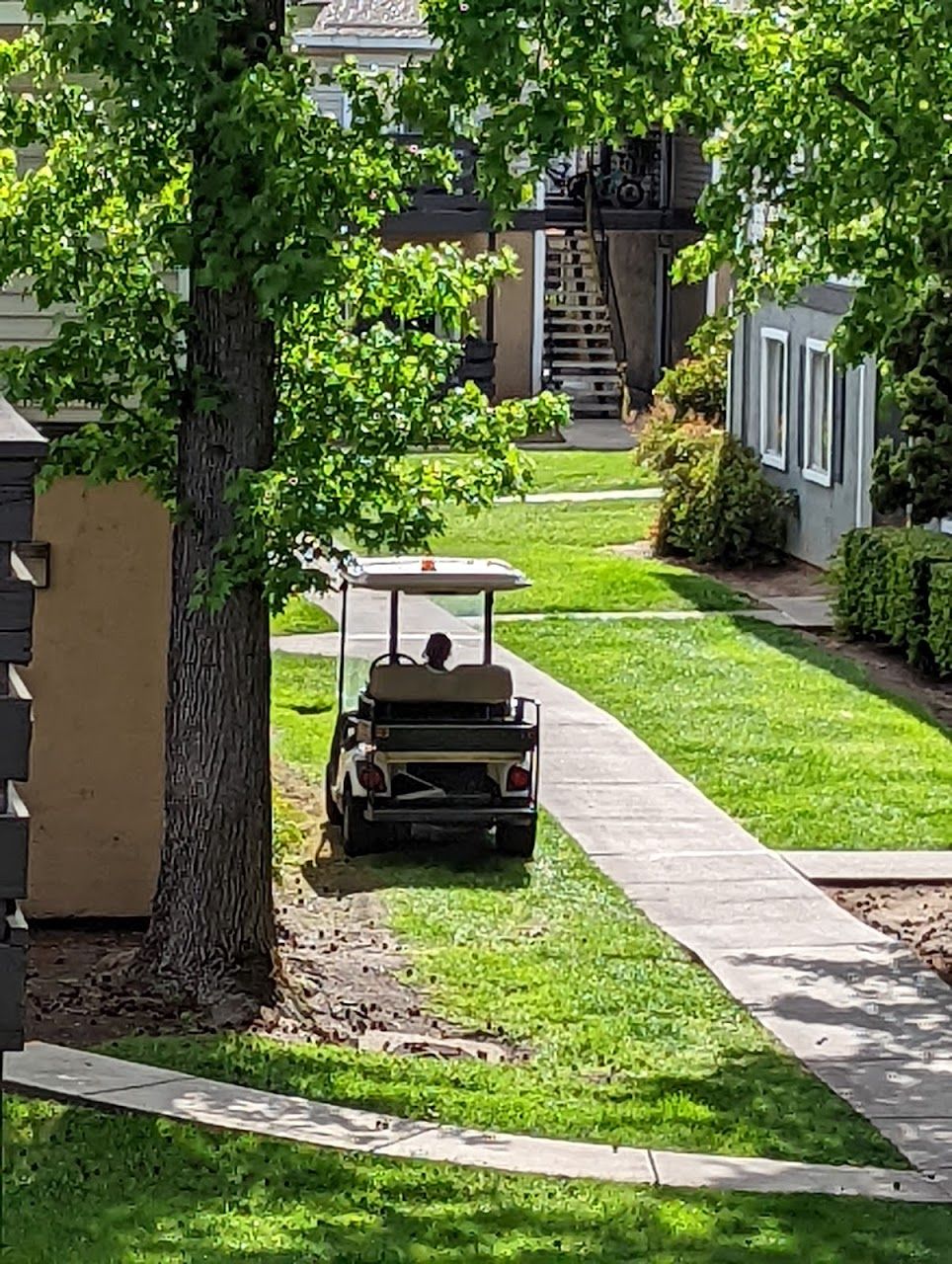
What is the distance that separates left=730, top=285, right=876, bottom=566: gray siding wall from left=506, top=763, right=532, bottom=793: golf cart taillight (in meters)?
9.91

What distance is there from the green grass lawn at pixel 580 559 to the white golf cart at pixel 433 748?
A: 9166 mm

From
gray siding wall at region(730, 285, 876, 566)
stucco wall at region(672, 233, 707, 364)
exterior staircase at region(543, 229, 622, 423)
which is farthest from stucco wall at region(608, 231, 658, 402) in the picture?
gray siding wall at region(730, 285, 876, 566)

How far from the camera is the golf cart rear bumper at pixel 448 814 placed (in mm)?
14805

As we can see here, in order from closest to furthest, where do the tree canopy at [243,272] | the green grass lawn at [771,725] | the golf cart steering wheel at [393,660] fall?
the tree canopy at [243,272] → the golf cart steering wheel at [393,660] → the green grass lawn at [771,725]

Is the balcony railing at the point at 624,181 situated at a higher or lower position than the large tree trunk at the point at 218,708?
higher

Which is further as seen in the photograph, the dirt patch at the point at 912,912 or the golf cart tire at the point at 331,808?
the golf cart tire at the point at 331,808

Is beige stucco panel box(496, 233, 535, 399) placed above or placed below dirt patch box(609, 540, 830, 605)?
above

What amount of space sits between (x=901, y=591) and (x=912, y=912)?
8.25 m

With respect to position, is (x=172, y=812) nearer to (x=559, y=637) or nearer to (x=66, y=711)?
(x=66, y=711)

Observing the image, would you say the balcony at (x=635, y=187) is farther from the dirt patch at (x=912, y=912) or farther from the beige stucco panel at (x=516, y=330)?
the dirt patch at (x=912, y=912)

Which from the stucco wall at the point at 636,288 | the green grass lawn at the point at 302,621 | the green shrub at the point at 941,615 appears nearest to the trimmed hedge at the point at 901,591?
the green shrub at the point at 941,615

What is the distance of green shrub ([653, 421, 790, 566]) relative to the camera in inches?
1070

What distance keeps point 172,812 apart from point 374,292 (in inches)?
101

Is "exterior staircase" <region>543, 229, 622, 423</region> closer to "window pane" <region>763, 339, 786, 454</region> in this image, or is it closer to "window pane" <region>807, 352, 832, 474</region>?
"window pane" <region>763, 339, 786, 454</region>
